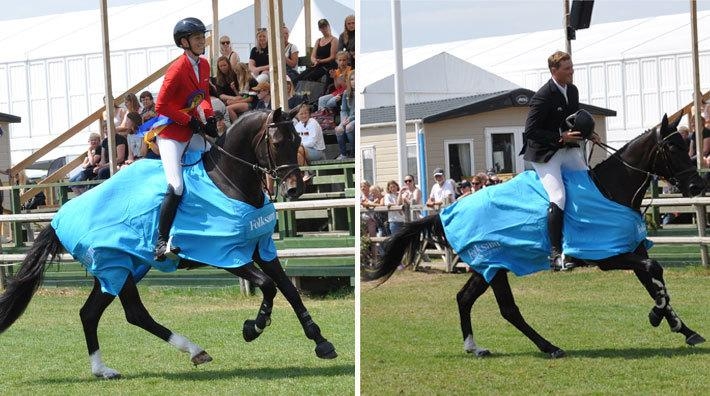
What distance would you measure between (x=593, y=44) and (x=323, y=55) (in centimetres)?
342

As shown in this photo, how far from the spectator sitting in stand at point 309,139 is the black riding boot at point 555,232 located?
4.89 m

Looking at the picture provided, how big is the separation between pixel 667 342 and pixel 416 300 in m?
3.22

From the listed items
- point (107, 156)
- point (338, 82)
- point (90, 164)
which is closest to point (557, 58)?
point (338, 82)

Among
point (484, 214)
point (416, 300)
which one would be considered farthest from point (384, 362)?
point (416, 300)

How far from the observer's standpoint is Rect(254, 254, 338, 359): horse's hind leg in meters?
7.17

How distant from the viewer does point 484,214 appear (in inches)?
312

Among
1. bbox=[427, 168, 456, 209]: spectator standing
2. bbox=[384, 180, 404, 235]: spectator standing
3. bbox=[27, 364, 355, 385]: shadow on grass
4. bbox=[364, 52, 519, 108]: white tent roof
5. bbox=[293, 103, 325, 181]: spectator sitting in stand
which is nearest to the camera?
bbox=[27, 364, 355, 385]: shadow on grass

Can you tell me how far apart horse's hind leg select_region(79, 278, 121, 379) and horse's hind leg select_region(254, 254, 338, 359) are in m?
1.09

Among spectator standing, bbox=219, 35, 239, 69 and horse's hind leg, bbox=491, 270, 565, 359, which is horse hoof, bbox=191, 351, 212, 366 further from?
spectator standing, bbox=219, 35, 239, 69

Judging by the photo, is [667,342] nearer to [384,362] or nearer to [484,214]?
[484,214]

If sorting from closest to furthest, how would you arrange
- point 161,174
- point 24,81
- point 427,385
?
point 427,385, point 161,174, point 24,81

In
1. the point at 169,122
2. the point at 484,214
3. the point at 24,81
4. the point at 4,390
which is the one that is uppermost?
the point at 24,81

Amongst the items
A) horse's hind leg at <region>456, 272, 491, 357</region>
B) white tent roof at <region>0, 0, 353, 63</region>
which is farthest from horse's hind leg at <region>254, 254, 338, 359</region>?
white tent roof at <region>0, 0, 353, 63</region>

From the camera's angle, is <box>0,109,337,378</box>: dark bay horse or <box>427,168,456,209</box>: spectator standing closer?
<box>0,109,337,378</box>: dark bay horse
